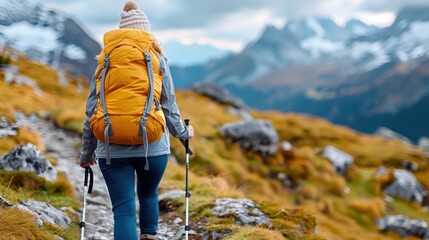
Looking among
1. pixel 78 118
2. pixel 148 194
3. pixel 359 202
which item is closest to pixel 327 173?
pixel 359 202

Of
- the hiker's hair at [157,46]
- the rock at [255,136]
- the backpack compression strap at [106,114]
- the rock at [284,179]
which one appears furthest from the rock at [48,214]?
the rock at [255,136]

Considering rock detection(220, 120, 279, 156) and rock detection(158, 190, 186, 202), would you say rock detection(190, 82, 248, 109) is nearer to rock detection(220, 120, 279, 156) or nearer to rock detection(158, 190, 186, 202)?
rock detection(220, 120, 279, 156)

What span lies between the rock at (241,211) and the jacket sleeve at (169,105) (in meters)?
3.40

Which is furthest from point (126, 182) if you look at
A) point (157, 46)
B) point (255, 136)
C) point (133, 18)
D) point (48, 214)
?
point (255, 136)

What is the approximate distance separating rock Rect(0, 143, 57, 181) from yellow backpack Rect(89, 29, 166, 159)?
4.89 meters

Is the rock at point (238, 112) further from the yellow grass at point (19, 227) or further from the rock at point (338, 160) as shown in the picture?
the yellow grass at point (19, 227)

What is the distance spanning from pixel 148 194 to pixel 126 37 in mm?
2143

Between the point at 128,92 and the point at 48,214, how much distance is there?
3590 millimetres

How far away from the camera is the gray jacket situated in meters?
5.86

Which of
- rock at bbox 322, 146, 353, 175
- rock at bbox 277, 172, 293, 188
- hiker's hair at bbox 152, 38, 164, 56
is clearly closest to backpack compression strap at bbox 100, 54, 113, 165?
hiker's hair at bbox 152, 38, 164, 56

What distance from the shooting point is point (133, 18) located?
6285 mm

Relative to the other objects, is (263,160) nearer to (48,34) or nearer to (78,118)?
(78,118)

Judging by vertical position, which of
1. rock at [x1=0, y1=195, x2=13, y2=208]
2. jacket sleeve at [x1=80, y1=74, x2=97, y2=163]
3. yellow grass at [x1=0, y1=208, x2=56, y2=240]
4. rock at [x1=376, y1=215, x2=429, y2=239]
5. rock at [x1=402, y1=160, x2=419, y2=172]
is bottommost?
rock at [x1=376, y1=215, x2=429, y2=239]

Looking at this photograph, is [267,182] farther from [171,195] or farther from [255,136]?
[171,195]
